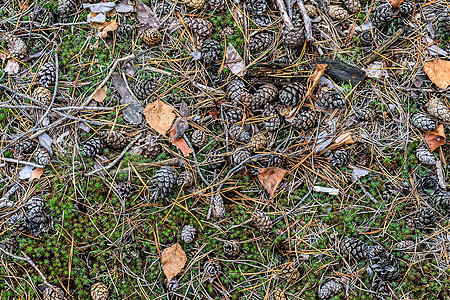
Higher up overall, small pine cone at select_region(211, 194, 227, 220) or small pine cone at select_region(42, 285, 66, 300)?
small pine cone at select_region(211, 194, 227, 220)

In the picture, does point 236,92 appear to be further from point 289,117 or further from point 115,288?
point 115,288

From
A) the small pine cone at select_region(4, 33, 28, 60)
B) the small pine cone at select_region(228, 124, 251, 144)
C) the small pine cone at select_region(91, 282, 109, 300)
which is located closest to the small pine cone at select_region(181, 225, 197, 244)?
the small pine cone at select_region(91, 282, 109, 300)

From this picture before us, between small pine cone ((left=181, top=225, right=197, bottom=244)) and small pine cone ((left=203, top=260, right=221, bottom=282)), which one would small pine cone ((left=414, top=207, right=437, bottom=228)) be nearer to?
small pine cone ((left=203, top=260, right=221, bottom=282))

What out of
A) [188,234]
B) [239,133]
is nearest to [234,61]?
[239,133]

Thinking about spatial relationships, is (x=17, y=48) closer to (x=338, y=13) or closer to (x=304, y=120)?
(x=304, y=120)

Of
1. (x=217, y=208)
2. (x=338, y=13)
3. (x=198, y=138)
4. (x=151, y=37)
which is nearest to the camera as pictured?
(x=217, y=208)

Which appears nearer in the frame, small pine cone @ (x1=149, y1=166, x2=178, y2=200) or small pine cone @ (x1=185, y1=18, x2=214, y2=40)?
small pine cone @ (x1=149, y1=166, x2=178, y2=200)
